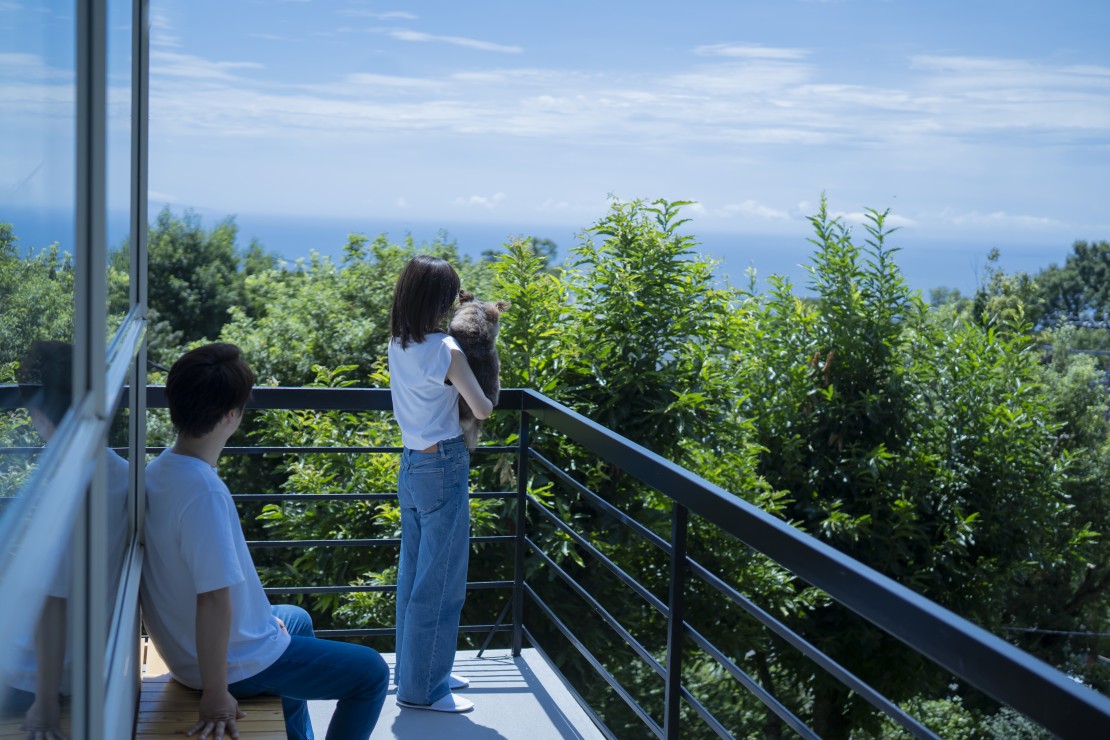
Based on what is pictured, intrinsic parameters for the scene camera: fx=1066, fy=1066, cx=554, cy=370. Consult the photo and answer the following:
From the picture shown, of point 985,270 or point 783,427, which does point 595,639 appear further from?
point 985,270

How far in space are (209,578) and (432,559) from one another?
1.33 m

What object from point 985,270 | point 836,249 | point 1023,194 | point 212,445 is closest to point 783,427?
point 836,249

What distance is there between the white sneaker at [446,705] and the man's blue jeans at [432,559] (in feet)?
0.05

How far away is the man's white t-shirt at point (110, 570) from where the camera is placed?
2.51 feet

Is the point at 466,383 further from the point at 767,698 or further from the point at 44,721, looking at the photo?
the point at 44,721

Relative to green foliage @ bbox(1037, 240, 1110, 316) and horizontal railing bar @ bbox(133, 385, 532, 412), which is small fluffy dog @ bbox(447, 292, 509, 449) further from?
green foliage @ bbox(1037, 240, 1110, 316)

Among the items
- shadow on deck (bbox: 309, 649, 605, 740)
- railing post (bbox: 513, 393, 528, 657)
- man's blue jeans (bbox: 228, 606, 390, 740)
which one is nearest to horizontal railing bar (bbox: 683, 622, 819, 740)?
man's blue jeans (bbox: 228, 606, 390, 740)

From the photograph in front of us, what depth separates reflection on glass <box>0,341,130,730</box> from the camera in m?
0.77

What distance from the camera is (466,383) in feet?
10.2

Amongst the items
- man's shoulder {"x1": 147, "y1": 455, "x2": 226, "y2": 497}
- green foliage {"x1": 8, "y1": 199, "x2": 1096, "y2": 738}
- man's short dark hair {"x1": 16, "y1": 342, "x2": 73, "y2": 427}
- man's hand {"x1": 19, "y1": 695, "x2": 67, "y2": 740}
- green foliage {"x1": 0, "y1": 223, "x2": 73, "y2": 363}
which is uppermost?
green foliage {"x1": 0, "y1": 223, "x2": 73, "y2": 363}

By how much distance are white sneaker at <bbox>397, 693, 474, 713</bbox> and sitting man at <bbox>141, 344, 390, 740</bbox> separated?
42.7 inches

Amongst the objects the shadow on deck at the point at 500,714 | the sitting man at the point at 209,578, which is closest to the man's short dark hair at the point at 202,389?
the sitting man at the point at 209,578

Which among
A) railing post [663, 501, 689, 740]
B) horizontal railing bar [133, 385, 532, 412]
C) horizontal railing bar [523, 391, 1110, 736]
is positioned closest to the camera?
horizontal railing bar [523, 391, 1110, 736]

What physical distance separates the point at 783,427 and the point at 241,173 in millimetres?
101803
